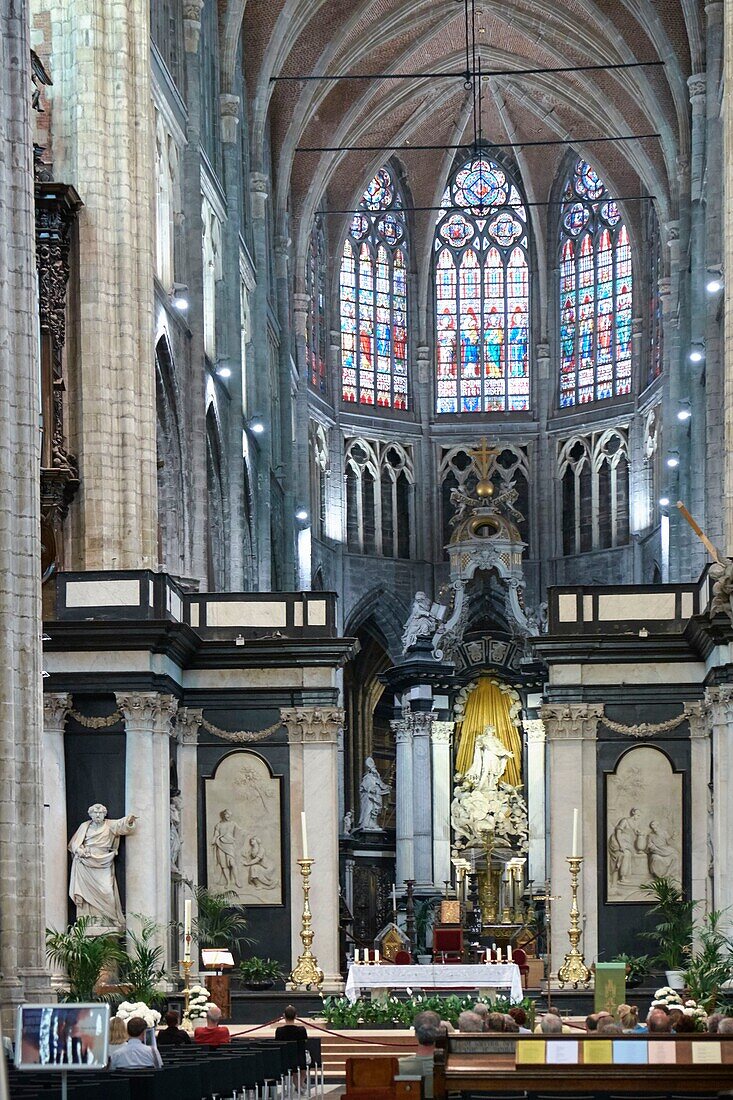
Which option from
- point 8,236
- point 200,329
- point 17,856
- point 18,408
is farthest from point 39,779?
point 200,329

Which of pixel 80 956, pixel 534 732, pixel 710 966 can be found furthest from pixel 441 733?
pixel 80 956

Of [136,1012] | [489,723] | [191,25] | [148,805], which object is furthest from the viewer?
[489,723]

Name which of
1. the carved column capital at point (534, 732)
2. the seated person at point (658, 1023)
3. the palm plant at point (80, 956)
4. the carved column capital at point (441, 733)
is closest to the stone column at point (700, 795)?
the palm plant at point (80, 956)

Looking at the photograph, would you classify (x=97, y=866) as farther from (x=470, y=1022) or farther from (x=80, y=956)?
(x=470, y=1022)

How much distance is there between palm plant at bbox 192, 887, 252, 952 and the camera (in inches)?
1288

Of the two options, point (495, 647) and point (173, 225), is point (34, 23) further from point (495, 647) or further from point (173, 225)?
point (495, 647)

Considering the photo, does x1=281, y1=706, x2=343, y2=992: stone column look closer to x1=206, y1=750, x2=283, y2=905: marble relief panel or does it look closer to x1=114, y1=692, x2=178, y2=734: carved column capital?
x1=206, y1=750, x2=283, y2=905: marble relief panel

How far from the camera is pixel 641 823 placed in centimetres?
3369

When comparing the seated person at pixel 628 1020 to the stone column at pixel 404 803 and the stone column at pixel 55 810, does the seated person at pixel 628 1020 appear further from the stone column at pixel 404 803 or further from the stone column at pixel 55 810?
the stone column at pixel 404 803

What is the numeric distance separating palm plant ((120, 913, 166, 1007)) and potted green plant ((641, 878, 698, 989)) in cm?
Result: 753

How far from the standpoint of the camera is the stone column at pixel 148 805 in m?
30.4

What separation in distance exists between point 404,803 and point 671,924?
564 inches

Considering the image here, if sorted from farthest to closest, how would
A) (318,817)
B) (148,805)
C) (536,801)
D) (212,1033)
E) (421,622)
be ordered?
1. (421,622)
2. (536,801)
3. (318,817)
4. (148,805)
5. (212,1033)

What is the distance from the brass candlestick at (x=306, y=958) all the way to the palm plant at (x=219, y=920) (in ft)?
4.51
